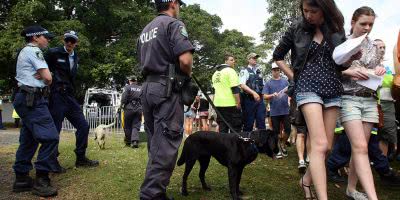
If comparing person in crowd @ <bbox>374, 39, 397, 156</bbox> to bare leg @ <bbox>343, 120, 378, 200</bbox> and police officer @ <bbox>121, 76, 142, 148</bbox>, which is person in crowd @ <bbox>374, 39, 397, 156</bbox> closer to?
bare leg @ <bbox>343, 120, 378, 200</bbox>

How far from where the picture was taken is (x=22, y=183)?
4.83 meters

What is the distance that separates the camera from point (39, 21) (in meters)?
22.7

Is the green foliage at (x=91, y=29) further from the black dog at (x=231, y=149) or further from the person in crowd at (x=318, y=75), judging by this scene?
the person in crowd at (x=318, y=75)

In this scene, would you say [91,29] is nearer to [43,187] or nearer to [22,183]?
[22,183]

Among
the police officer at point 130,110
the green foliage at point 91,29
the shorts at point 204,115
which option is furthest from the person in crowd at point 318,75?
the green foliage at point 91,29

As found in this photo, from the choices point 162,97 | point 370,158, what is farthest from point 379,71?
point 162,97

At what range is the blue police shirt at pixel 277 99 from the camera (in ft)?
24.9

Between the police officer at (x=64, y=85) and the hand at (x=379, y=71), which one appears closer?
the hand at (x=379, y=71)

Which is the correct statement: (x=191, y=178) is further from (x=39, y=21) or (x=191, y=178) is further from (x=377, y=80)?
(x=39, y=21)

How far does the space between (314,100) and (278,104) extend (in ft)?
13.9

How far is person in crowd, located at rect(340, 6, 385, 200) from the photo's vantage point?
144 inches

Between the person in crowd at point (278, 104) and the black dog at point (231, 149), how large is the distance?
9.18ft

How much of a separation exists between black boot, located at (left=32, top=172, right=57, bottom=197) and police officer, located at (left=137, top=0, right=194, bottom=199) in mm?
1880

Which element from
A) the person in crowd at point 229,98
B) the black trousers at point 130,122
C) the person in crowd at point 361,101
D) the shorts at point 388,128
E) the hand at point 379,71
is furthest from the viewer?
the black trousers at point 130,122
